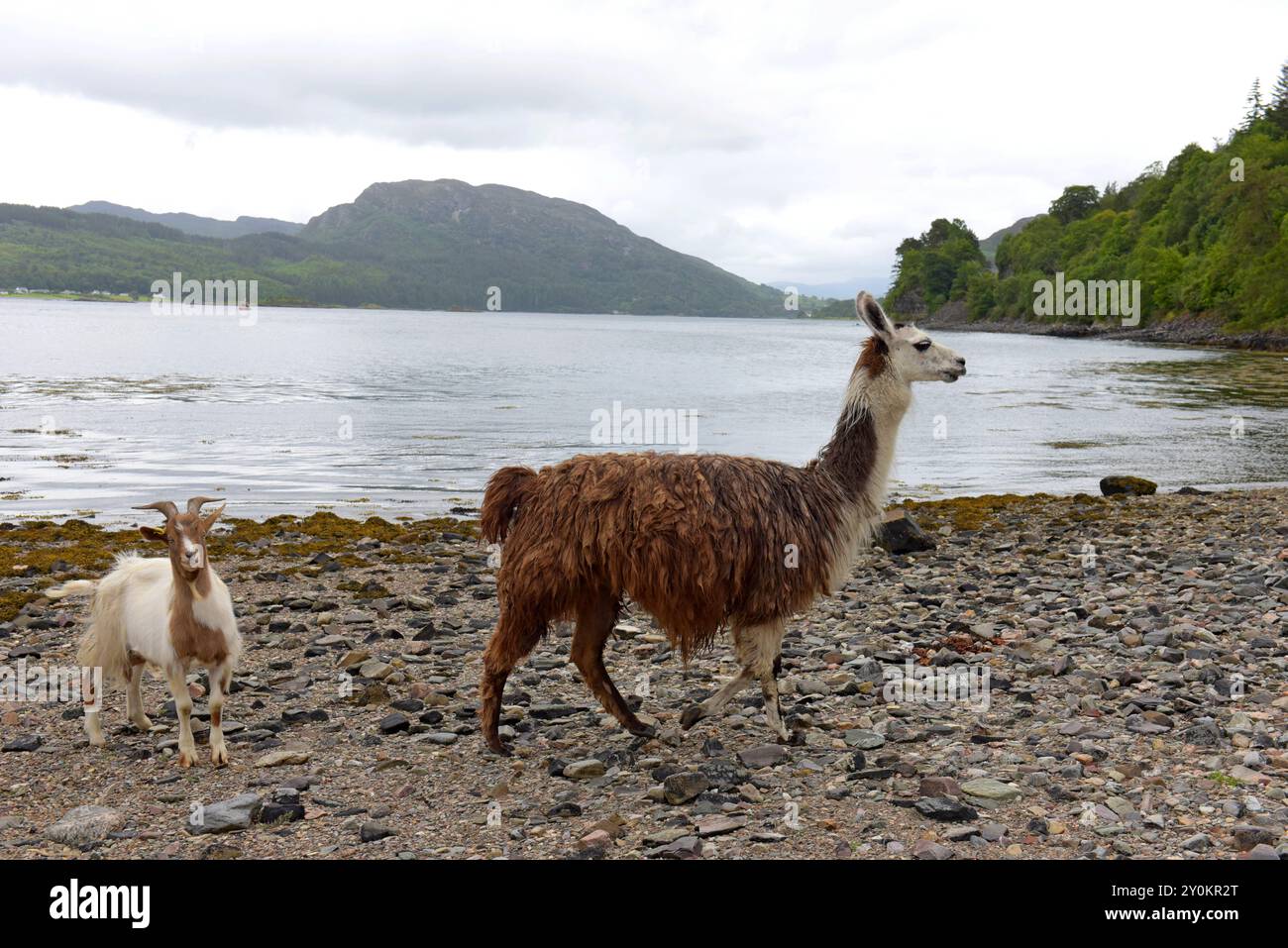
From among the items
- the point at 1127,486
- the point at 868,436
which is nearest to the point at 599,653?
the point at 868,436

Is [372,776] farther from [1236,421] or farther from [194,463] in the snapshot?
[1236,421]

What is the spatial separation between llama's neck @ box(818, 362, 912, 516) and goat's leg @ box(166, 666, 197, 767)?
4.39m

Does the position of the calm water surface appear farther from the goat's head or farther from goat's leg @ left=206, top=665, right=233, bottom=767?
goat's leg @ left=206, top=665, right=233, bottom=767

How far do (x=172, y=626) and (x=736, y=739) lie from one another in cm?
366

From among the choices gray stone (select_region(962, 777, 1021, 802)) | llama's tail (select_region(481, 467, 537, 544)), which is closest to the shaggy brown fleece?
llama's tail (select_region(481, 467, 537, 544))

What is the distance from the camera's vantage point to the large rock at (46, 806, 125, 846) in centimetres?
530

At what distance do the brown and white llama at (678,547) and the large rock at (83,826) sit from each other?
2.18 metres

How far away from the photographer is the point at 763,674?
6.62m

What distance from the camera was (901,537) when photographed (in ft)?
43.6

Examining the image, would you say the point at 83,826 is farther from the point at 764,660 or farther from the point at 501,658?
the point at 764,660

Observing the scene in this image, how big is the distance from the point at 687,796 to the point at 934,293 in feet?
648

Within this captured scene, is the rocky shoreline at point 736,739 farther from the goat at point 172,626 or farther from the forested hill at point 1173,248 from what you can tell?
the forested hill at point 1173,248

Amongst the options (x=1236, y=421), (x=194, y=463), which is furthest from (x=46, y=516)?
(x=1236, y=421)

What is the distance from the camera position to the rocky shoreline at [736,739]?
525 centimetres
